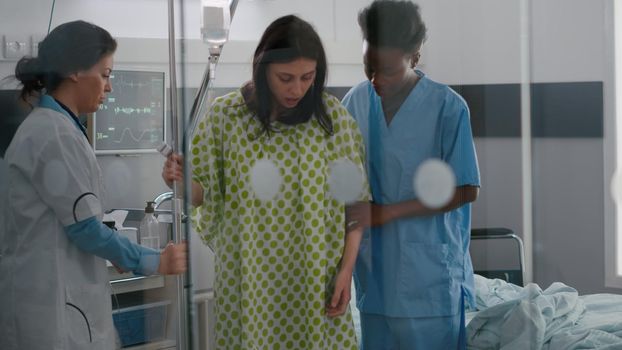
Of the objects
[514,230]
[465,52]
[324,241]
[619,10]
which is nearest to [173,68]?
[324,241]

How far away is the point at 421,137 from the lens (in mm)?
1438

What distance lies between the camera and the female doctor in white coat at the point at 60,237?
5.13ft

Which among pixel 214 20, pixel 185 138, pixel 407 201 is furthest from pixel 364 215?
pixel 214 20

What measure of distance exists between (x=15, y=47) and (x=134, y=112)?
0.38 meters

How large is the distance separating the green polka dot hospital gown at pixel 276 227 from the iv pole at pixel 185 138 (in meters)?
0.06

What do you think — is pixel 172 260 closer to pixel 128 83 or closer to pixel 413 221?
pixel 128 83

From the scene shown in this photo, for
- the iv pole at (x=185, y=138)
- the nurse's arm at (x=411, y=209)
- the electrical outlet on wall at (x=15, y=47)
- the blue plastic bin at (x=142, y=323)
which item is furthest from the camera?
the electrical outlet on wall at (x=15, y=47)

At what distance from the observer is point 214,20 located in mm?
1572

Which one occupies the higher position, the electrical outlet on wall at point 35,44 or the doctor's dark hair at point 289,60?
the electrical outlet on wall at point 35,44

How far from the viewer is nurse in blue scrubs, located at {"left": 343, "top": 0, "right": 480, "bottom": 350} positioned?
144cm

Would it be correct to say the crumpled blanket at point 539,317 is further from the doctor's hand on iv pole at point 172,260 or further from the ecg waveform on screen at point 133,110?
the ecg waveform on screen at point 133,110

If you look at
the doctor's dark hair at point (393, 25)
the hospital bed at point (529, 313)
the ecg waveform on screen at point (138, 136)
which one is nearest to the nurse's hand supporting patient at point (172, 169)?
the ecg waveform on screen at point (138, 136)

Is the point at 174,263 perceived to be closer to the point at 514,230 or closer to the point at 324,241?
the point at 324,241

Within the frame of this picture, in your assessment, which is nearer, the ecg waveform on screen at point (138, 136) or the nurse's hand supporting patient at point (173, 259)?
the nurse's hand supporting patient at point (173, 259)
